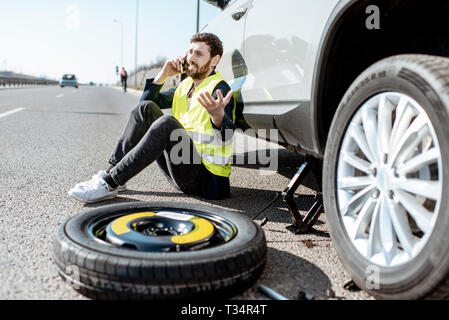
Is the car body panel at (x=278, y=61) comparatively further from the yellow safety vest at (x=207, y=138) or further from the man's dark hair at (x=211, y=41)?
the yellow safety vest at (x=207, y=138)

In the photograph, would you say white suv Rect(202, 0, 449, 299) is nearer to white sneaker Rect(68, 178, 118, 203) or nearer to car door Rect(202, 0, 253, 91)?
car door Rect(202, 0, 253, 91)

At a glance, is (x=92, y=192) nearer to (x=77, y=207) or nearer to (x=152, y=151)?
(x=77, y=207)

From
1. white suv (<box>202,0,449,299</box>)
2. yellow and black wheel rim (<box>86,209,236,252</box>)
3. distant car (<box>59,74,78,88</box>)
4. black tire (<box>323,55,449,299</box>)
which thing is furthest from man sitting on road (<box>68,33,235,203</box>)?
distant car (<box>59,74,78,88</box>)

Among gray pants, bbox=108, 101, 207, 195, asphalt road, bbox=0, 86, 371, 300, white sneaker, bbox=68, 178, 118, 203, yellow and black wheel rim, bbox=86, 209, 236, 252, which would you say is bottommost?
asphalt road, bbox=0, 86, 371, 300

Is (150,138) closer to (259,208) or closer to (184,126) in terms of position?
(184,126)

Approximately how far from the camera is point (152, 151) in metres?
2.60

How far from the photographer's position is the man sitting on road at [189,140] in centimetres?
262

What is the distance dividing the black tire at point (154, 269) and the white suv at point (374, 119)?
1.43ft

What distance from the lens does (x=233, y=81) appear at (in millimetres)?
3137

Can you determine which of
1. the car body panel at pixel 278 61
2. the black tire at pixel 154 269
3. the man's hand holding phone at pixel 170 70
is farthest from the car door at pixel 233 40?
the black tire at pixel 154 269

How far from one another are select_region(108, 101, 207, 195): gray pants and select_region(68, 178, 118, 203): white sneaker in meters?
0.11

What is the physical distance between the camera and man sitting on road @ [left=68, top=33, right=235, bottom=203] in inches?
Result: 103
